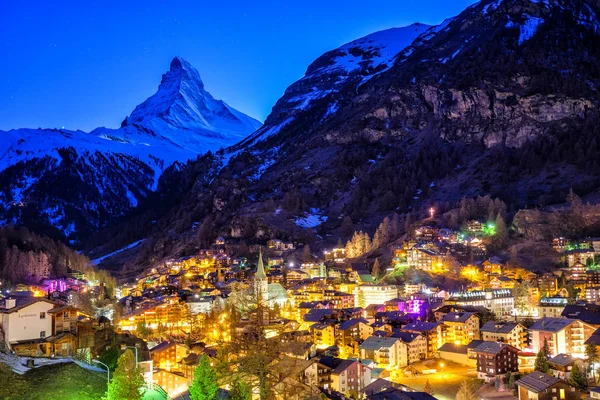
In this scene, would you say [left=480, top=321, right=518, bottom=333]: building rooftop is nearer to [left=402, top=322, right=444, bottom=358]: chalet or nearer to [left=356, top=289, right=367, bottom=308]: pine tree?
[left=402, top=322, right=444, bottom=358]: chalet

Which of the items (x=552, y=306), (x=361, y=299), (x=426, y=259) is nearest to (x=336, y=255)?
(x=426, y=259)

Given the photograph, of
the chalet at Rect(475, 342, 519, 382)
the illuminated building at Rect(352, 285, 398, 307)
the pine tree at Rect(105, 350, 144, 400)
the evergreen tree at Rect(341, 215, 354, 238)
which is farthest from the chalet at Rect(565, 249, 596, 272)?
the pine tree at Rect(105, 350, 144, 400)

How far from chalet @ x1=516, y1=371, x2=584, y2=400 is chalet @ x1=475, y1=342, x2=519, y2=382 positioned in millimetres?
5370

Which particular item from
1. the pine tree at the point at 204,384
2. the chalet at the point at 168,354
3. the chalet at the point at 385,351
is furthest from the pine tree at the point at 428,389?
the pine tree at the point at 204,384

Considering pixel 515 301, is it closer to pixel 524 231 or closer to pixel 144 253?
pixel 524 231

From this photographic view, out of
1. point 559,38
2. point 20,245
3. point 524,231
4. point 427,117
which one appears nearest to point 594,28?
point 559,38

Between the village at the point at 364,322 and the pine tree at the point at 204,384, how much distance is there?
196 cm

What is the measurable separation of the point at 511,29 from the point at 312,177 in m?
77.4

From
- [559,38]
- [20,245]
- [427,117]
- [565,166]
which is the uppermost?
[559,38]

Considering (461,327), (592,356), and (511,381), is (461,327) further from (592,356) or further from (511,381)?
(592,356)

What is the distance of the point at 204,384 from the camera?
30766 mm

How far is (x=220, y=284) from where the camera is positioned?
352 feet

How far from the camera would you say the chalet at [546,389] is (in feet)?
152

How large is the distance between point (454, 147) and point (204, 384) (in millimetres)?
146518
